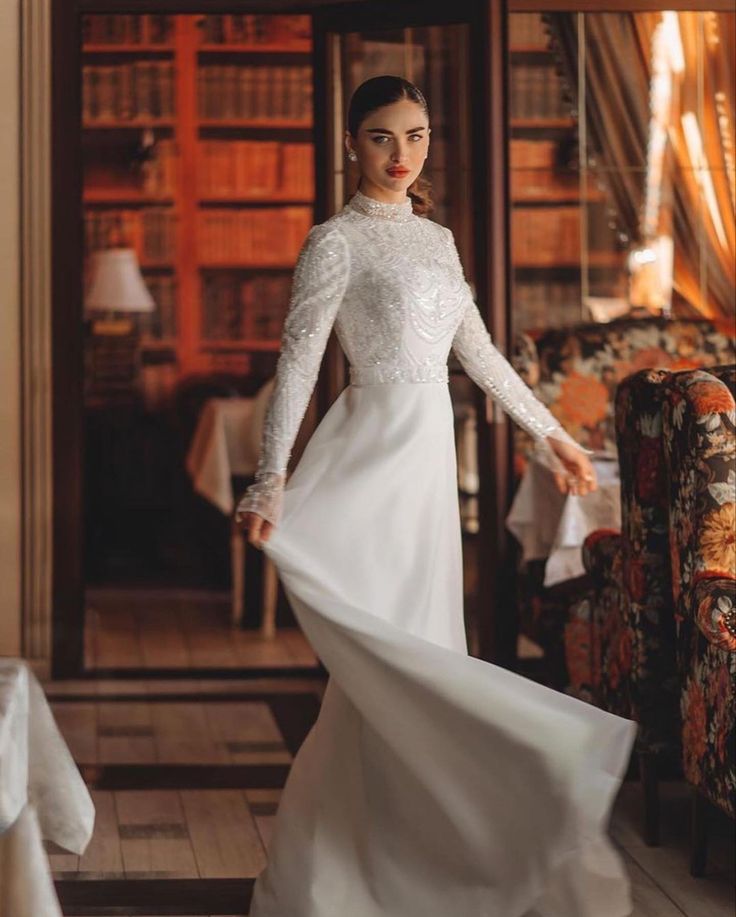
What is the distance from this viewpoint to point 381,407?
2.54 meters

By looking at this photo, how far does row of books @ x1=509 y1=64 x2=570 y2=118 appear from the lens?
741cm

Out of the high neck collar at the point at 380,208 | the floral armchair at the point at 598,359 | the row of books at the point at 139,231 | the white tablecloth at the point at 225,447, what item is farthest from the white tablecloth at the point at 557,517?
the row of books at the point at 139,231

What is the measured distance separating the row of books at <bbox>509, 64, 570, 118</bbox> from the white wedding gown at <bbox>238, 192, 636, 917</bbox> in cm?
503

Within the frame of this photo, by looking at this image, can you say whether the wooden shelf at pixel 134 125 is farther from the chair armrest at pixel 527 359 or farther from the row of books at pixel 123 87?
the chair armrest at pixel 527 359

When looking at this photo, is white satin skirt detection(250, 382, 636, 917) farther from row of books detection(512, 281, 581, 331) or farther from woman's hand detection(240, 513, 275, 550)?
row of books detection(512, 281, 581, 331)

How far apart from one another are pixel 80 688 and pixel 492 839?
2.80 metres

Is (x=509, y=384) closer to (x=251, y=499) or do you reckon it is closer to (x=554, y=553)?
(x=251, y=499)

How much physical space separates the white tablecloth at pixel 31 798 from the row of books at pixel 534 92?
5.66 m

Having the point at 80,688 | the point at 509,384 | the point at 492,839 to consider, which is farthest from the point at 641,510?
the point at 80,688

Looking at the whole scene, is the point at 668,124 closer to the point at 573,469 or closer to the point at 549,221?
the point at 549,221

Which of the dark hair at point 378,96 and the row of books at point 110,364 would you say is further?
the row of books at point 110,364

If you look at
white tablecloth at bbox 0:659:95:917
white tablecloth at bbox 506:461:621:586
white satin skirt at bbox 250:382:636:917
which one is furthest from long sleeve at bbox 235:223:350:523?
white tablecloth at bbox 506:461:621:586

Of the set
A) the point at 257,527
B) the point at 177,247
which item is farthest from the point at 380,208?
the point at 177,247

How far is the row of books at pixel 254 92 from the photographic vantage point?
771 cm
